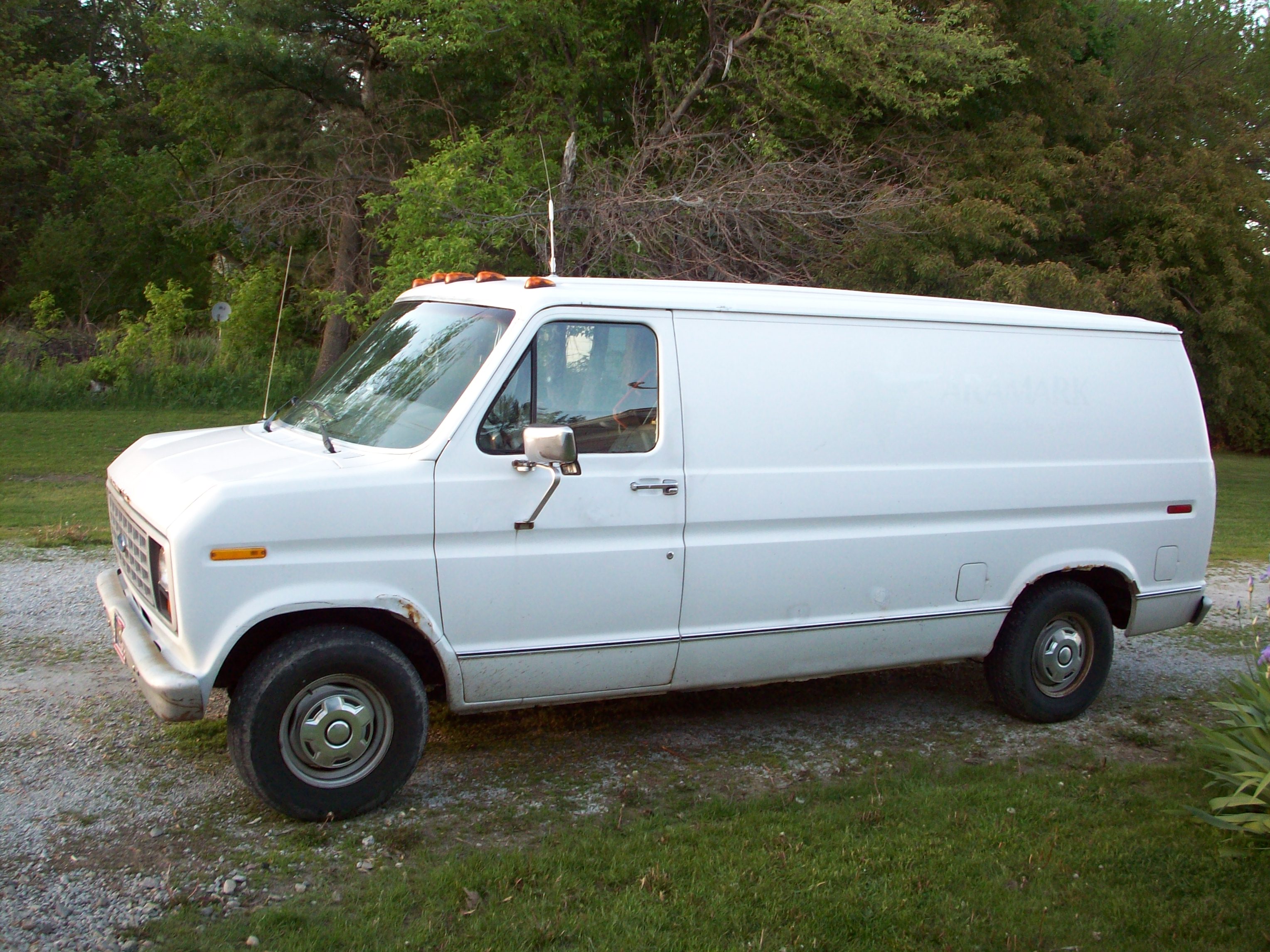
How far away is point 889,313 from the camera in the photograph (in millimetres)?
5652

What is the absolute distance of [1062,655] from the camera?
6258mm

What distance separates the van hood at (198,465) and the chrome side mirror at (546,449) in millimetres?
790

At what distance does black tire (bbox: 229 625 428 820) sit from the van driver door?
33cm

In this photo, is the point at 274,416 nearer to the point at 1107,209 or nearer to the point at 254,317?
the point at 1107,209

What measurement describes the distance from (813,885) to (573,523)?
1732mm

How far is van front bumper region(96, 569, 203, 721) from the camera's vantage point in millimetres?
4215

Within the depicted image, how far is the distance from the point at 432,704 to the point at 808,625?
6.93 ft

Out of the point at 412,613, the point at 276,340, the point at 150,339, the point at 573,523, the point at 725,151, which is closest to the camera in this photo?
the point at 412,613

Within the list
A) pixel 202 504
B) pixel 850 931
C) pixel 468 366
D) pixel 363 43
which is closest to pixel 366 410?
pixel 468 366

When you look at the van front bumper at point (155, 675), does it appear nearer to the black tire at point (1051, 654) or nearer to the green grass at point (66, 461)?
the black tire at point (1051, 654)

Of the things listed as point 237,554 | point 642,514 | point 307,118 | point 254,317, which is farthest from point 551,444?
point 254,317

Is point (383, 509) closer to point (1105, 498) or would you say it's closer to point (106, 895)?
point (106, 895)

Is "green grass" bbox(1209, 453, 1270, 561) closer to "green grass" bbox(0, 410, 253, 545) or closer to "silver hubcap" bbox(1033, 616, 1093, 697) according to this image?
"silver hubcap" bbox(1033, 616, 1093, 697)

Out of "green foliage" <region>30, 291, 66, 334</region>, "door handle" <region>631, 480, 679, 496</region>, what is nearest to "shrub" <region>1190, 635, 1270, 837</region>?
"door handle" <region>631, 480, 679, 496</region>
